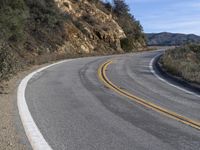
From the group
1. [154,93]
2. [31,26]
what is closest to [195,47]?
[31,26]

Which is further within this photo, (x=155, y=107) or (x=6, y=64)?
(x=6, y=64)

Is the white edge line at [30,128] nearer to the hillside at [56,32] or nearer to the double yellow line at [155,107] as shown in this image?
the hillside at [56,32]

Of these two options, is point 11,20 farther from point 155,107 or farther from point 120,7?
point 120,7

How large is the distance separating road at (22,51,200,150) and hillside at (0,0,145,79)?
2446 millimetres

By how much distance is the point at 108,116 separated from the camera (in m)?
10.1

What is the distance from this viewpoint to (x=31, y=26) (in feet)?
117

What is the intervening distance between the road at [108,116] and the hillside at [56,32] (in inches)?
96.3

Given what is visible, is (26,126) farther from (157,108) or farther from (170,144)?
(157,108)

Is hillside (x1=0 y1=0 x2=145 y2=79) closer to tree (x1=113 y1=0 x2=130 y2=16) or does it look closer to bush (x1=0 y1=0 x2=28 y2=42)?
bush (x1=0 y1=0 x2=28 y2=42)

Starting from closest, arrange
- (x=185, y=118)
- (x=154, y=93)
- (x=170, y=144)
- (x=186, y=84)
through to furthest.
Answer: (x=170, y=144) → (x=185, y=118) → (x=154, y=93) → (x=186, y=84)

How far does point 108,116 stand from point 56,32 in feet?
98.5

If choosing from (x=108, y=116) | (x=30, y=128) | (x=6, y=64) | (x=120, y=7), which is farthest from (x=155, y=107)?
(x=120, y=7)

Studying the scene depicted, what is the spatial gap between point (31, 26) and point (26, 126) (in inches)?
1097

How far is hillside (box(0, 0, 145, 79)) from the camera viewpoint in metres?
27.5
